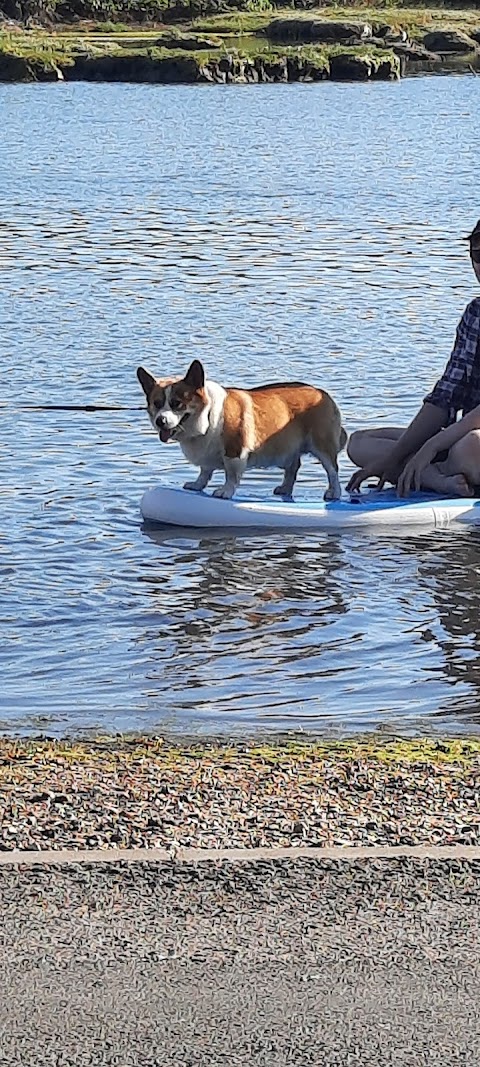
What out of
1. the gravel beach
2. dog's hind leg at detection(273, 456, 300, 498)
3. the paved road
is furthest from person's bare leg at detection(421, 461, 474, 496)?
the paved road

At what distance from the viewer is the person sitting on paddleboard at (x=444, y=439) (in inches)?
372

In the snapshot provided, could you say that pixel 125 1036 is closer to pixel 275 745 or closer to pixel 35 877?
pixel 35 877

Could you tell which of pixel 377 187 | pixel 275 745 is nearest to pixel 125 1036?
pixel 275 745

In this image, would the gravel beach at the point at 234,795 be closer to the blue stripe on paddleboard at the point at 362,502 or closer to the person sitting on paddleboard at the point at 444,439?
the person sitting on paddleboard at the point at 444,439

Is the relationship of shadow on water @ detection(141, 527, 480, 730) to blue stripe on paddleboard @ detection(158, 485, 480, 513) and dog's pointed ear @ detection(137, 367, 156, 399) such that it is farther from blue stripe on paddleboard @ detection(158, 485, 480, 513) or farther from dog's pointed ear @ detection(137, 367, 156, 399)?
dog's pointed ear @ detection(137, 367, 156, 399)

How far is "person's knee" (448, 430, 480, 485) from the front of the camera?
9469 mm

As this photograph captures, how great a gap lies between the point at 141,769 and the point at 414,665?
7.41 ft

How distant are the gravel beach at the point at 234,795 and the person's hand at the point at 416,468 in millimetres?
3350

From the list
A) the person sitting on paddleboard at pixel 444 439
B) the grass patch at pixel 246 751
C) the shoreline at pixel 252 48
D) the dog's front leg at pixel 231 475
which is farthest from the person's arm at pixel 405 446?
the shoreline at pixel 252 48

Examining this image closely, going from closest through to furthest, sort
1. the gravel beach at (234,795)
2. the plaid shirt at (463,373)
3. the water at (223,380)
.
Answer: the gravel beach at (234,795)
the water at (223,380)
the plaid shirt at (463,373)

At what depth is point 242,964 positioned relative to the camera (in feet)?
14.4

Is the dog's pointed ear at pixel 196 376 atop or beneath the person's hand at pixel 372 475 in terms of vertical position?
atop

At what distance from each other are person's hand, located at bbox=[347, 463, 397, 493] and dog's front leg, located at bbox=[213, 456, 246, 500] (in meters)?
0.69

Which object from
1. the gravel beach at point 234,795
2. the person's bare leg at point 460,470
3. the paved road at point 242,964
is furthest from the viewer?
the person's bare leg at point 460,470
